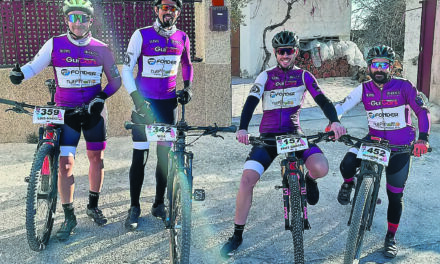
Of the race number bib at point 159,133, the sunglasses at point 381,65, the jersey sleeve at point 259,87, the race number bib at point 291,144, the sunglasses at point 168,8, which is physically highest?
the sunglasses at point 168,8

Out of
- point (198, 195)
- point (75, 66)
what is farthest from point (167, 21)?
point (198, 195)

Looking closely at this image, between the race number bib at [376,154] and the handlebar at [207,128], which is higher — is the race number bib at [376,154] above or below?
below

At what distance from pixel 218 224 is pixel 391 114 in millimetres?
1893

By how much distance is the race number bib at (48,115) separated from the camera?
3680mm

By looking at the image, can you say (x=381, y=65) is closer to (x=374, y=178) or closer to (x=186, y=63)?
(x=374, y=178)

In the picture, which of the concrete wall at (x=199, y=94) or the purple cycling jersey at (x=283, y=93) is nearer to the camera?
the purple cycling jersey at (x=283, y=93)

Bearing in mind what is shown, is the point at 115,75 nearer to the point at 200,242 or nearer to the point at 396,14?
the point at 200,242

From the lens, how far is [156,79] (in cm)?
426

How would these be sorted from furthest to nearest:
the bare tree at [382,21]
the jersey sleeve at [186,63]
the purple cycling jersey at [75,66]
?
the bare tree at [382,21], the jersey sleeve at [186,63], the purple cycling jersey at [75,66]

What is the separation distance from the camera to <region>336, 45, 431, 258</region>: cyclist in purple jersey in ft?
12.3

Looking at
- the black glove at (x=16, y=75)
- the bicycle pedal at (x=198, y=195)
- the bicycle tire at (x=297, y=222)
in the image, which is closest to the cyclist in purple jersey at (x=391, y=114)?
the bicycle tire at (x=297, y=222)

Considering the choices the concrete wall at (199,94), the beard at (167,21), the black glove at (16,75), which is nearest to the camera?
the black glove at (16,75)

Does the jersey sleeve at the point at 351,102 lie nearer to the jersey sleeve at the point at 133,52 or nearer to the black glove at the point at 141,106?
the black glove at the point at 141,106

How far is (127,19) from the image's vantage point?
769 cm
